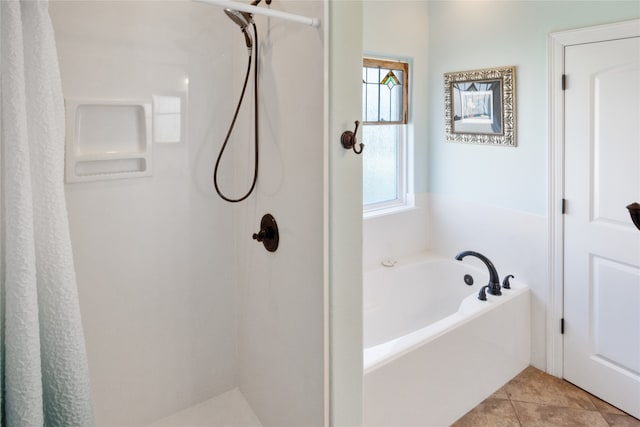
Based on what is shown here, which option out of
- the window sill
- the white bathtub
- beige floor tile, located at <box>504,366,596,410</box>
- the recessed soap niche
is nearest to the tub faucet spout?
the white bathtub

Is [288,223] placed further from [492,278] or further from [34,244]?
[492,278]

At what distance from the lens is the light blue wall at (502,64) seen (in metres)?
2.46

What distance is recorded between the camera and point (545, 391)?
8.26 feet

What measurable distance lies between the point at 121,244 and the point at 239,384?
78cm

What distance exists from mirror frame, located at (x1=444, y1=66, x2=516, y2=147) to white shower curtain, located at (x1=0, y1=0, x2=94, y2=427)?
8.58ft

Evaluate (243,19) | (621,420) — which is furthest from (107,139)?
(621,420)

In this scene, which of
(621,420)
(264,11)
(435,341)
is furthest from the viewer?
(621,420)

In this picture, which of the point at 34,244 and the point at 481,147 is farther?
the point at 481,147

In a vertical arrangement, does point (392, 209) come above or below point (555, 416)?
above

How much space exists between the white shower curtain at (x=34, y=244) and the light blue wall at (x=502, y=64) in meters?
2.58

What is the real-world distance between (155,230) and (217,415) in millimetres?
768

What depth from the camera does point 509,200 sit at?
9.25ft

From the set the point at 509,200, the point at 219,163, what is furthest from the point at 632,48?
the point at 219,163

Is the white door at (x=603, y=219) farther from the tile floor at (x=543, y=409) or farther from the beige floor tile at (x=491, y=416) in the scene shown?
the beige floor tile at (x=491, y=416)
